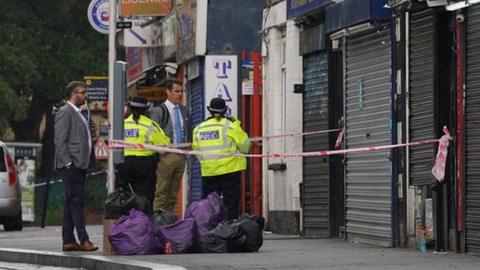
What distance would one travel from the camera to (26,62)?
48.6 meters

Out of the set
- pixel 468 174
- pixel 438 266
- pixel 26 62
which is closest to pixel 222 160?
pixel 468 174

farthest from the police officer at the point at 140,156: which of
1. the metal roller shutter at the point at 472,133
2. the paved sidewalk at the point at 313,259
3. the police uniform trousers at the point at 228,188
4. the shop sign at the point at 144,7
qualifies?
the shop sign at the point at 144,7

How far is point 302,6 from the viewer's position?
2164 cm

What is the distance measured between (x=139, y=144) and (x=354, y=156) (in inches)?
108

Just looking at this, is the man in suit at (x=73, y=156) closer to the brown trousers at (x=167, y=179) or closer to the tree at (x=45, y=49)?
the brown trousers at (x=167, y=179)

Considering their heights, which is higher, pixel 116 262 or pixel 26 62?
pixel 26 62

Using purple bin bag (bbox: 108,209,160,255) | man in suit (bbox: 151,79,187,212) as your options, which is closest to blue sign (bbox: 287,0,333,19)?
man in suit (bbox: 151,79,187,212)

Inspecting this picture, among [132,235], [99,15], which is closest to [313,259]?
[132,235]

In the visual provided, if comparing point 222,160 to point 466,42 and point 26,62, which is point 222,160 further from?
point 26,62

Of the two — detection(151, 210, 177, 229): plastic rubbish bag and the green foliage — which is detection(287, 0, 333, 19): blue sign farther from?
the green foliage

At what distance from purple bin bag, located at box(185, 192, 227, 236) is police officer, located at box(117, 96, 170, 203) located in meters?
1.51

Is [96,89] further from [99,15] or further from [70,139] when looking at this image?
[70,139]

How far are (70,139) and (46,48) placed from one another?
35436mm

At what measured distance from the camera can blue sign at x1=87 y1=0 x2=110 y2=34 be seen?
Result: 101 ft
